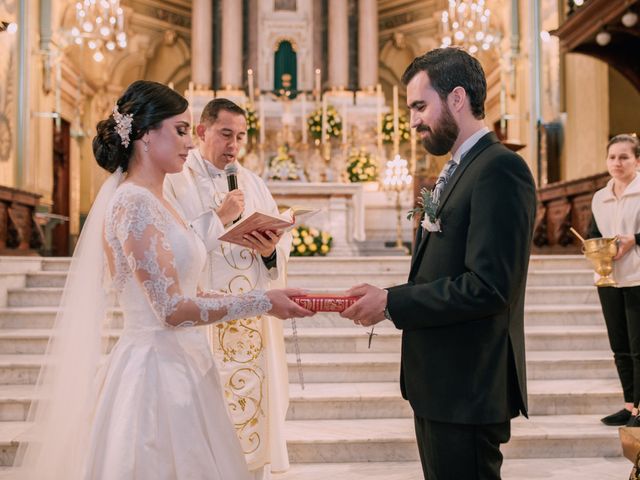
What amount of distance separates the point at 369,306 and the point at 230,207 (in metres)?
1.44

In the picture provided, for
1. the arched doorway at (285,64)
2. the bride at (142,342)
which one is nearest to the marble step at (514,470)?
the bride at (142,342)

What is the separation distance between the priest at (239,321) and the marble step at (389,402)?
3.42 feet

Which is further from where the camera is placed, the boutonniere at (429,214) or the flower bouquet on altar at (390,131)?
the flower bouquet on altar at (390,131)

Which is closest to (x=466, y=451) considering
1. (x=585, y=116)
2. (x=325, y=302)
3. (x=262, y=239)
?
(x=325, y=302)

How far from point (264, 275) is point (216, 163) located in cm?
65

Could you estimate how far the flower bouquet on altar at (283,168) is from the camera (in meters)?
11.4

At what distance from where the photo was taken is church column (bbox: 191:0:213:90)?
594 inches

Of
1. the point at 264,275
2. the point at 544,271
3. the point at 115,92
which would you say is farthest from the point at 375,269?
the point at 115,92

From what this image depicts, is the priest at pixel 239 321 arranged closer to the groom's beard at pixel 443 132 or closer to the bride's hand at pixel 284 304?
the bride's hand at pixel 284 304

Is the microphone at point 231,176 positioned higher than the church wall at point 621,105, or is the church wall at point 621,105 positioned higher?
the church wall at point 621,105

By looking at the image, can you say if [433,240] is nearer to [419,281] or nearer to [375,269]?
[419,281]

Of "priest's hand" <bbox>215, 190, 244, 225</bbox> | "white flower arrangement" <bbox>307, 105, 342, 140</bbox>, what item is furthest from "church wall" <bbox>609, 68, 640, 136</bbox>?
"priest's hand" <bbox>215, 190, 244, 225</bbox>

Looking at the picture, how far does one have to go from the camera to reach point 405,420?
4770 millimetres

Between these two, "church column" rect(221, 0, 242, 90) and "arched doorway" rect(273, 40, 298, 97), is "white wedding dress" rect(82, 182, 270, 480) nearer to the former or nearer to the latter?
"church column" rect(221, 0, 242, 90)
